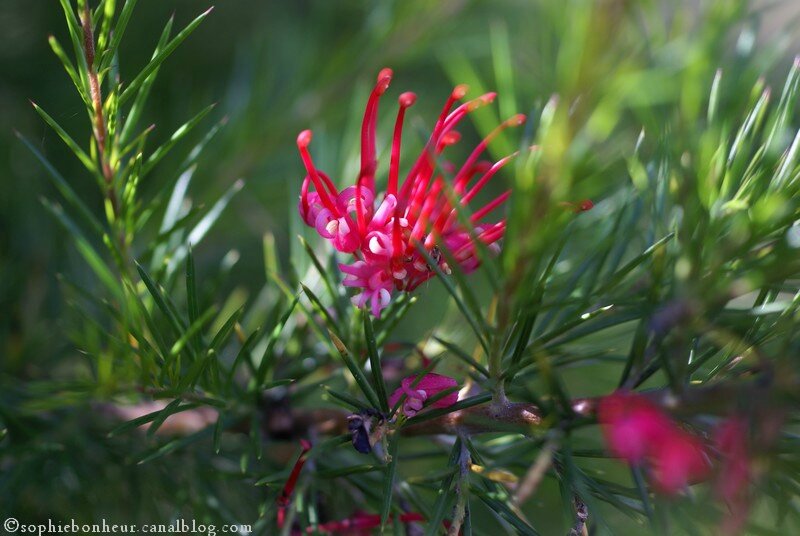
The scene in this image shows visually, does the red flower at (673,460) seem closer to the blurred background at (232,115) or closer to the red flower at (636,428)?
the red flower at (636,428)

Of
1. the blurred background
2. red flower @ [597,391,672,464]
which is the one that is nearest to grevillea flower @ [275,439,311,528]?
the blurred background

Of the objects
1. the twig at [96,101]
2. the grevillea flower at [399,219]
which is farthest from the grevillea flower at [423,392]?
the twig at [96,101]

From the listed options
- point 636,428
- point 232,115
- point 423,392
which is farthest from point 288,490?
point 232,115

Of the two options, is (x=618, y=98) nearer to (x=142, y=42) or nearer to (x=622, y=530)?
(x=622, y=530)

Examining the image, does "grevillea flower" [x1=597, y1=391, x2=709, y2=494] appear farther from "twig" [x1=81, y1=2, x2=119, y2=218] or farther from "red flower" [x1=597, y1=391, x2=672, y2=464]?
"twig" [x1=81, y1=2, x2=119, y2=218]

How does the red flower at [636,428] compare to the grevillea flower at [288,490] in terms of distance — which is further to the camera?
the grevillea flower at [288,490]

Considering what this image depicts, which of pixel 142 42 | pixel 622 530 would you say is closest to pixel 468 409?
pixel 622 530
